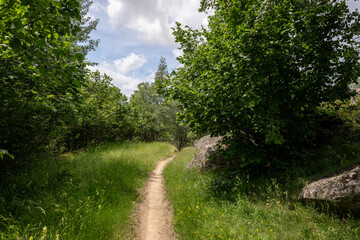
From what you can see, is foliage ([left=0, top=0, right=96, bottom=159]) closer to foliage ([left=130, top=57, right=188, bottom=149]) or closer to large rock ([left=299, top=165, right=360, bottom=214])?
foliage ([left=130, top=57, right=188, bottom=149])

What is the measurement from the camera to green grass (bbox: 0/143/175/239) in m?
3.82

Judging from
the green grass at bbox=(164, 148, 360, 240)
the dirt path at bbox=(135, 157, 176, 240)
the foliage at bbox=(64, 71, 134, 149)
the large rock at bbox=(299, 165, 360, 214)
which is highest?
the foliage at bbox=(64, 71, 134, 149)

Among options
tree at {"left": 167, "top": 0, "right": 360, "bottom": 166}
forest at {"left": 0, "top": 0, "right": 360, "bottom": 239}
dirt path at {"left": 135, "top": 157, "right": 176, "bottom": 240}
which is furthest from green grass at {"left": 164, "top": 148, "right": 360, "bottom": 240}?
tree at {"left": 167, "top": 0, "right": 360, "bottom": 166}

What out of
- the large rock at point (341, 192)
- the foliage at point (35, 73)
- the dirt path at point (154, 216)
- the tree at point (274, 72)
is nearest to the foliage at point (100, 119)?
the foliage at point (35, 73)

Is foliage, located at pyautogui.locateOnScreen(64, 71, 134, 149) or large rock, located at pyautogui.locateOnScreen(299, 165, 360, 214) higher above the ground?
foliage, located at pyautogui.locateOnScreen(64, 71, 134, 149)

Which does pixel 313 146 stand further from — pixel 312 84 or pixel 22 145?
pixel 22 145

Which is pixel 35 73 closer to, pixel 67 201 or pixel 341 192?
pixel 67 201

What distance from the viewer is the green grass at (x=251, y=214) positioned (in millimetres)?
3820

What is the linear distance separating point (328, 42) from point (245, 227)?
6.66 meters

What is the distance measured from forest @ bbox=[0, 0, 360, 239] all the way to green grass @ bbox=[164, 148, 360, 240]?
3 cm

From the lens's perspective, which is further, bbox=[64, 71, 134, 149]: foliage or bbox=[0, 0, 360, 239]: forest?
bbox=[64, 71, 134, 149]: foliage

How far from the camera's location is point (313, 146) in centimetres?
771

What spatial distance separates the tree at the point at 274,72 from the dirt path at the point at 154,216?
3408 millimetres

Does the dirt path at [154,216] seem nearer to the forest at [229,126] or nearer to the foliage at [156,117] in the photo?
the forest at [229,126]
